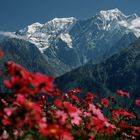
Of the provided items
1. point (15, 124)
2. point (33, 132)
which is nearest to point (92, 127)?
point (33, 132)

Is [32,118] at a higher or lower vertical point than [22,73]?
lower

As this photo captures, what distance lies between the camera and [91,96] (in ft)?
38.3

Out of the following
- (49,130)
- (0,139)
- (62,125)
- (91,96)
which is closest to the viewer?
(49,130)

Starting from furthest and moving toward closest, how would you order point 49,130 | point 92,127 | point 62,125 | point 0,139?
point 92,127, point 0,139, point 62,125, point 49,130

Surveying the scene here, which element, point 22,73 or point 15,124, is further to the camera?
point 22,73

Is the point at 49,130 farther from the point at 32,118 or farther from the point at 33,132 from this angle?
the point at 33,132

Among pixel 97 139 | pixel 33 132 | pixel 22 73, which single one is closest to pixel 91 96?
pixel 97 139

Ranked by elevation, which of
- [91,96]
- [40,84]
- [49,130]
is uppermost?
[91,96]

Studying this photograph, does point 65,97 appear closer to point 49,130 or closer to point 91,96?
point 91,96

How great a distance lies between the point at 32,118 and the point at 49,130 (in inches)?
11.3

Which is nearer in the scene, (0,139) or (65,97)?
(0,139)

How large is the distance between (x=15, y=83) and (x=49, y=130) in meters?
0.74

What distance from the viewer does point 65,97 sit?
11.7 metres

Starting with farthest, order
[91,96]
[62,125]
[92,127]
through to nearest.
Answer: [91,96], [92,127], [62,125]
